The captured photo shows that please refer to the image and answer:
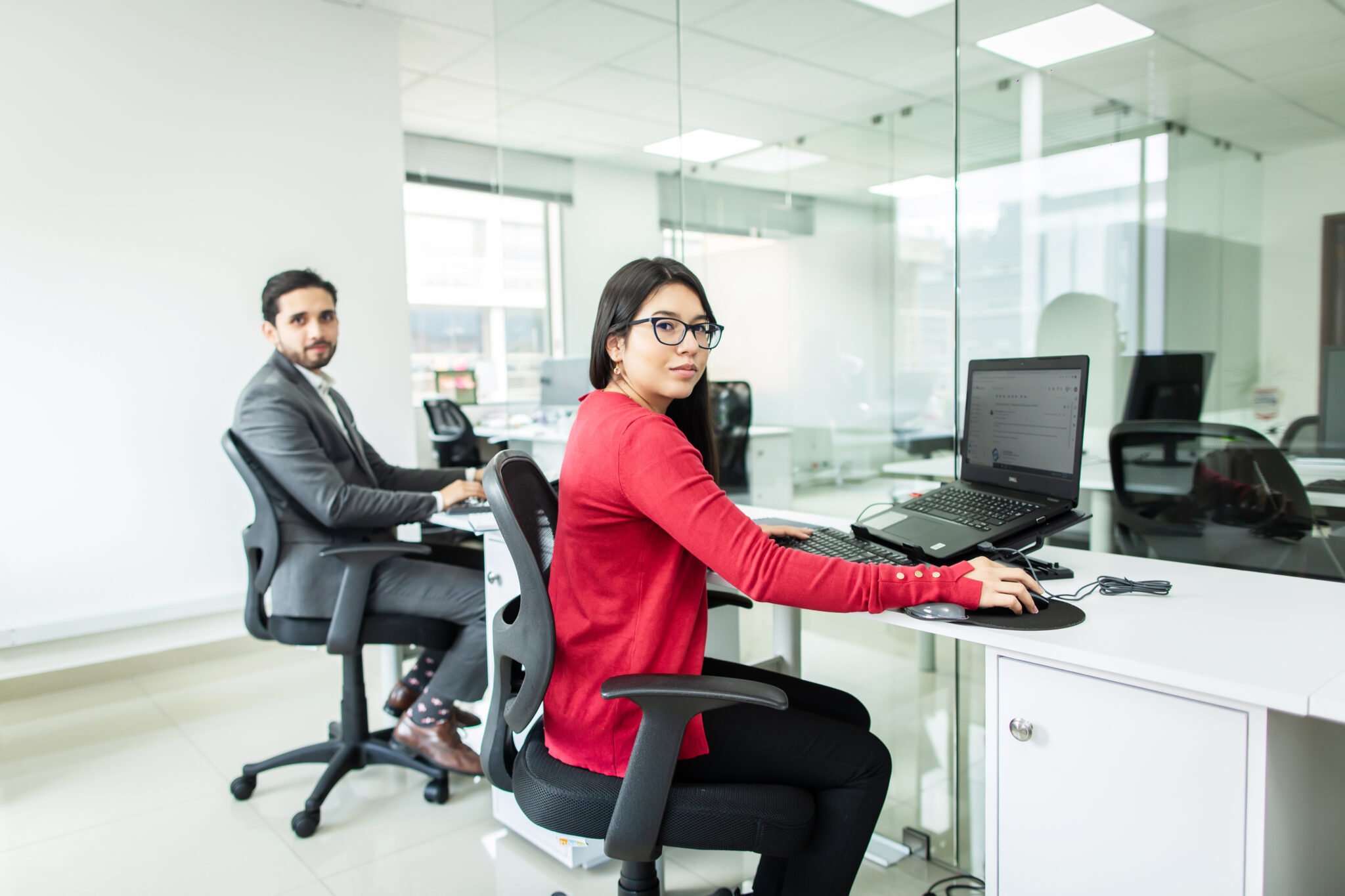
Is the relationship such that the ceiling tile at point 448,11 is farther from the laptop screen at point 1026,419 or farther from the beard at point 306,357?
the laptop screen at point 1026,419

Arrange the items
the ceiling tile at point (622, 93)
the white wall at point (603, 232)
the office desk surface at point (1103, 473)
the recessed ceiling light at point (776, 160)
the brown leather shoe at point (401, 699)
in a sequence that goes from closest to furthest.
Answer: the office desk surface at point (1103, 473) → the brown leather shoe at point (401, 699) → the ceiling tile at point (622, 93) → the white wall at point (603, 232) → the recessed ceiling light at point (776, 160)

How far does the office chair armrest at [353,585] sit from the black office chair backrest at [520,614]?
2.69 feet

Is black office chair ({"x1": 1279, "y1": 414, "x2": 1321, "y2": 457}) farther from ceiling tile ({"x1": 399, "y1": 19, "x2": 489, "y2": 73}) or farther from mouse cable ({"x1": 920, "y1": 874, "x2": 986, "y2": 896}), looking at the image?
→ ceiling tile ({"x1": 399, "y1": 19, "x2": 489, "y2": 73})

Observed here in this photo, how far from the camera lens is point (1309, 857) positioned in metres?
1.20

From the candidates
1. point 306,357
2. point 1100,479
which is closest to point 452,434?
point 306,357

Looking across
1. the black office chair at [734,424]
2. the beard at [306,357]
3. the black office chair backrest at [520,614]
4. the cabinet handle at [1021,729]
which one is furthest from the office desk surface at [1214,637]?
the black office chair at [734,424]

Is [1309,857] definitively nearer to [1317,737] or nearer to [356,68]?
[1317,737]

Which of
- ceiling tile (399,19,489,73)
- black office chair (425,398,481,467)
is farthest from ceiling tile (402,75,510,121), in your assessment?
black office chair (425,398,481,467)

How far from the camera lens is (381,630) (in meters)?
2.26

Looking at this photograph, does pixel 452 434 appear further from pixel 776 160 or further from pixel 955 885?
pixel 955 885

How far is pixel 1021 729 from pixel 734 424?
2.49m

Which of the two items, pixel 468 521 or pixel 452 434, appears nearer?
pixel 468 521

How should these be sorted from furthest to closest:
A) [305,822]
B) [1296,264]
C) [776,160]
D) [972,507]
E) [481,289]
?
[481,289] → [776,160] → [305,822] → [1296,264] → [972,507]

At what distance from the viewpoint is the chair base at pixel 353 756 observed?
7.89 ft
